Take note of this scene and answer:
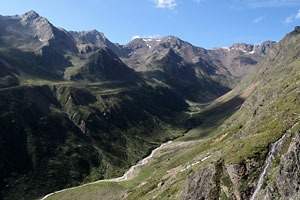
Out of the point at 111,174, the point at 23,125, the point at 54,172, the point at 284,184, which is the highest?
the point at 23,125

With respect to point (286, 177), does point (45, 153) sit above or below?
above

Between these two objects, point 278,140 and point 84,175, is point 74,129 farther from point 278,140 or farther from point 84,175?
point 278,140

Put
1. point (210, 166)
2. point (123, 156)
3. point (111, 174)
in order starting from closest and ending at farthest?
1. point (210, 166)
2. point (111, 174)
3. point (123, 156)

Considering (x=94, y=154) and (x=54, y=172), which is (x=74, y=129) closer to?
(x=94, y=154)

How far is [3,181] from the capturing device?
399 ft

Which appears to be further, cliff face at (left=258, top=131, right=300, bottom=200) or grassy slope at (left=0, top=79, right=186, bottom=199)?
grassy slope at (left=0, top=79, right=186, bottom=199)

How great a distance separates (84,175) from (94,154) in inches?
1035

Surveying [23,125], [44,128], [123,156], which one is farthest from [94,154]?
[23,125]

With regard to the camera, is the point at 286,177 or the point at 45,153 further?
the point at 45,153

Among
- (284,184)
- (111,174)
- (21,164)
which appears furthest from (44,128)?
(284,184)

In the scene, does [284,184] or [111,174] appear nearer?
[284,184]

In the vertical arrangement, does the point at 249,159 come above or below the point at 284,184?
above

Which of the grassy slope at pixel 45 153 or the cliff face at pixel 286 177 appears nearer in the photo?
the cliff face at pixel 286 177

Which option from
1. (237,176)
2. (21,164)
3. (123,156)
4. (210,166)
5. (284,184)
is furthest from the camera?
(123,156)
